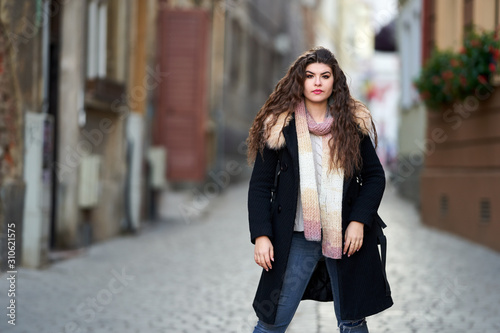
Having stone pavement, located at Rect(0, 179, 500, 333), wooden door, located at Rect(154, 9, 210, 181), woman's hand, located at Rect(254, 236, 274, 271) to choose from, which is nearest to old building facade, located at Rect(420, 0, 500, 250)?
stone pavement, located at Rect(0, 179, 500, 333)

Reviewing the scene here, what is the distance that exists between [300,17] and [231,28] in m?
17.5

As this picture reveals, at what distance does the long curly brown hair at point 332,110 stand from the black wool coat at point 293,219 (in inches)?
2.4

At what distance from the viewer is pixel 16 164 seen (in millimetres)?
8555

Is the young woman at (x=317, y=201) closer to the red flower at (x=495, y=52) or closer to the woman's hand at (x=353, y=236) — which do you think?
Result: the woman's hand at (x=353, y=236)

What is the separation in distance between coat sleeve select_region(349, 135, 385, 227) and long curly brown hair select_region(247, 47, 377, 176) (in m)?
0.05

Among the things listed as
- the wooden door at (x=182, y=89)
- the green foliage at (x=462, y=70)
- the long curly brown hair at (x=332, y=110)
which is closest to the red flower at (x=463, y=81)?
the green foliage at (x=462, y=70)

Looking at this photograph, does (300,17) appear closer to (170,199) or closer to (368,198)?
(170,199)

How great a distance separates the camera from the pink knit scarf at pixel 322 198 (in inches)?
142

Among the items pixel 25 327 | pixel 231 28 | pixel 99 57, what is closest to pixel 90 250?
pixel 99 57

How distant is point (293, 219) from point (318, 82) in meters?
0.56

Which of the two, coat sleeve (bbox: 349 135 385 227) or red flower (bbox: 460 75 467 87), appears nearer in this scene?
coat sleeve (bbox: 349 135 385 227)

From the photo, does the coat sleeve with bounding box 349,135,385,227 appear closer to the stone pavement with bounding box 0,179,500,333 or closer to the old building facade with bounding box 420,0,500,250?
the stone pavement with bounding box 0,179,500,333

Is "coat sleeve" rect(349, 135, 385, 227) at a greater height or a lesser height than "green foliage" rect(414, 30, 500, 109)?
→ lesser

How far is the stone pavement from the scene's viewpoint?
6094 millimetres
